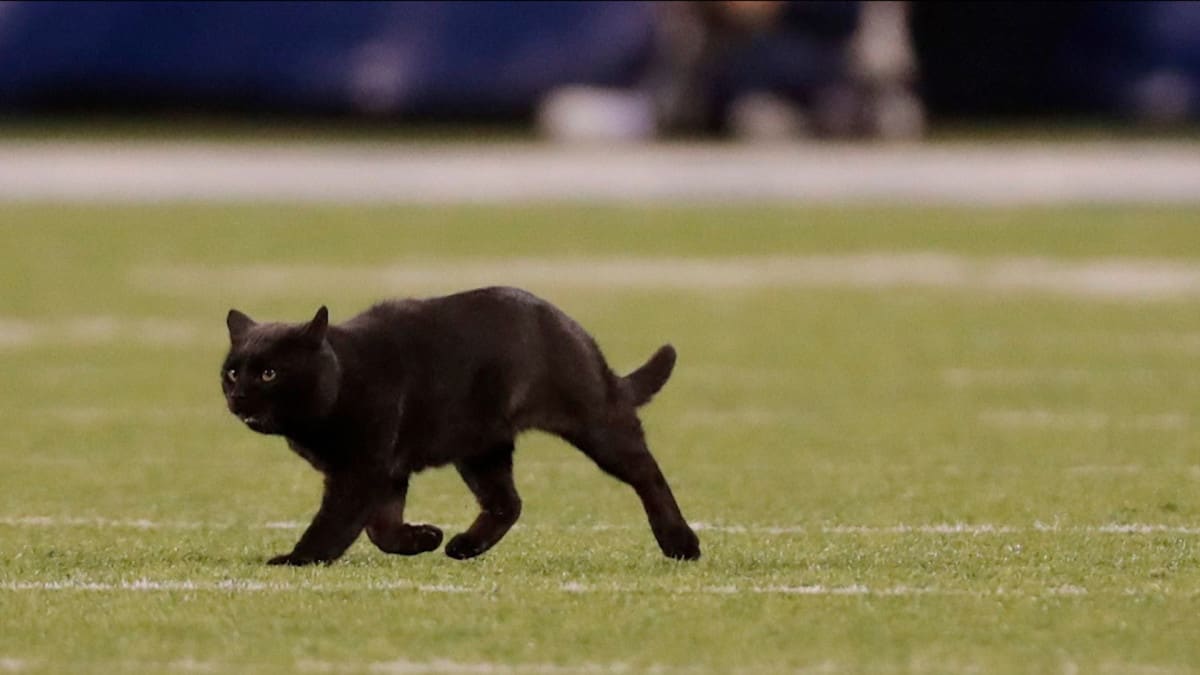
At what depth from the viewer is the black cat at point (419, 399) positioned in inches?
229

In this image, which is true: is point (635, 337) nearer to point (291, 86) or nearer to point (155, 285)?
point (155, 285)

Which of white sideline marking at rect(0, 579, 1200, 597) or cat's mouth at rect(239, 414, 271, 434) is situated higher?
cat's mouth at rect(239, 414, 271, 434)

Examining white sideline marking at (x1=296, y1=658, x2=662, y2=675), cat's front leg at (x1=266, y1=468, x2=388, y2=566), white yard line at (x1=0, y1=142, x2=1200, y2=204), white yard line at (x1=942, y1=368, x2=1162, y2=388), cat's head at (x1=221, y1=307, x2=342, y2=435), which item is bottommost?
white yard line at (x1=0, y1=142, x2=1200, y2=204)

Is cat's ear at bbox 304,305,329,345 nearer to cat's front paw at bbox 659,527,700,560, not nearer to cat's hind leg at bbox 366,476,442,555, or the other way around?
cat's hind leg at bbox 366,476,442,555

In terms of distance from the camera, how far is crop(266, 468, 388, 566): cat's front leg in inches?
231

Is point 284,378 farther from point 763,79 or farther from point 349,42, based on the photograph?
point 763,79

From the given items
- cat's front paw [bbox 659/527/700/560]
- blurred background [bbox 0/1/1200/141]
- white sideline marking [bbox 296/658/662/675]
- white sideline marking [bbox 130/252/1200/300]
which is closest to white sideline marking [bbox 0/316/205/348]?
white sideline marking [bbox 130/252/1200/300]

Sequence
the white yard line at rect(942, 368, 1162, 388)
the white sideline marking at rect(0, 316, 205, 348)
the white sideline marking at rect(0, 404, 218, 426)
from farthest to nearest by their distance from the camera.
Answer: the white sideline marking at rect(0, 316, 205, 348) < the white yard line at rect(942, 368, 1162, 388) < the white sideline marking at rect(0, 404, 218, 426)

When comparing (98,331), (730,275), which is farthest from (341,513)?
(730,275)

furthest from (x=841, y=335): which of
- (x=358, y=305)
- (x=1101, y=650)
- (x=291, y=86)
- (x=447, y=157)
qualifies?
(x=291, y=86)

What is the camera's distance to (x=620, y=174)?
24219mm

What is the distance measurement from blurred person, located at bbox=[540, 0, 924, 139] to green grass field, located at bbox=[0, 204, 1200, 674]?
942 centimetres

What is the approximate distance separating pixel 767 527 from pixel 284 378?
71.6 inches

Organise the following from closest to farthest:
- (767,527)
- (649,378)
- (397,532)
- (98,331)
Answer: (397,532) < (649,378) < (767,527) < (98,331)
